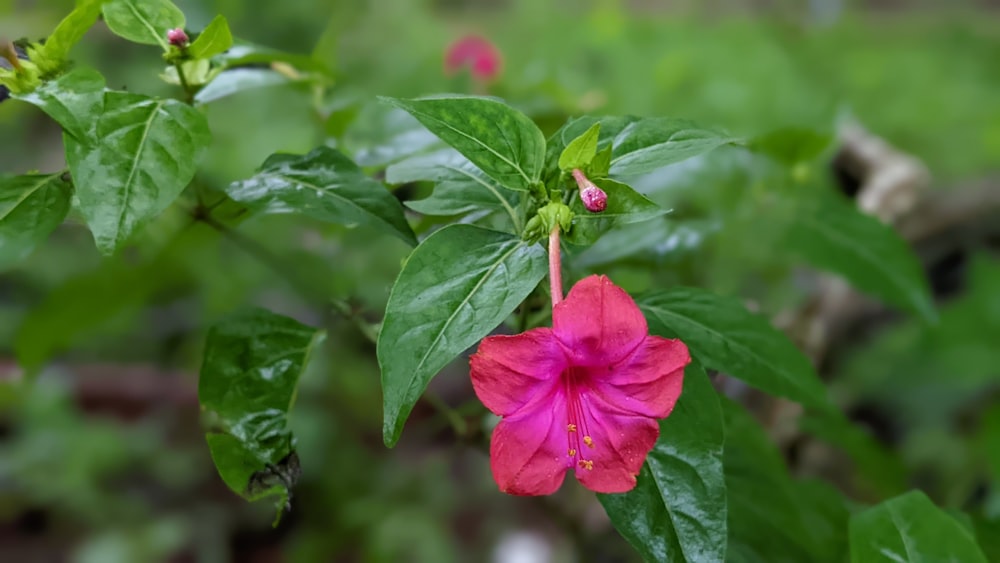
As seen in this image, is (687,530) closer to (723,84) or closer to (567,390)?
(567,390)

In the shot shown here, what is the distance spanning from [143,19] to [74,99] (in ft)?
0.37

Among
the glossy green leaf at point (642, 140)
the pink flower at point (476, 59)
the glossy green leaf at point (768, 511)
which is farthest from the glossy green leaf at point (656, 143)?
the pink flower at point (476, 59)

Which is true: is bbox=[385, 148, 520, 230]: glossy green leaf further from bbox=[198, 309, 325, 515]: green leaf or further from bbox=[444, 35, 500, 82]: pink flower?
bbox=[444, 35, 500, 82]: pink flower

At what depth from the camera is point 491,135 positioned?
56cm

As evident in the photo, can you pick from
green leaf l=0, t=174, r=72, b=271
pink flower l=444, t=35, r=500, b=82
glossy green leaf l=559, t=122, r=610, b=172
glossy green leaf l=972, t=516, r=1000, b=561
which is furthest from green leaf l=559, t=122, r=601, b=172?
pink flower l=444, t=35, r=500, b=82

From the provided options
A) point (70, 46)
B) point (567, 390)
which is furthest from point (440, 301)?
point (70, 46)

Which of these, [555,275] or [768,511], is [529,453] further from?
[768,511]

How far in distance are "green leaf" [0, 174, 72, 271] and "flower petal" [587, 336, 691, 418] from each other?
43 centimetres

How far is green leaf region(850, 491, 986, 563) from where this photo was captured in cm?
61

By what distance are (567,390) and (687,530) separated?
13 centimetres

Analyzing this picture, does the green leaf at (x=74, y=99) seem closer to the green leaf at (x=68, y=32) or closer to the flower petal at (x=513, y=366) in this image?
the green leaf at (x=68, y=32)

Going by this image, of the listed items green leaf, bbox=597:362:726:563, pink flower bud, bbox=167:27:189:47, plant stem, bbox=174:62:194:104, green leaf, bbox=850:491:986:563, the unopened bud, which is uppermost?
pink flower bud, bbox=167:27:189:47

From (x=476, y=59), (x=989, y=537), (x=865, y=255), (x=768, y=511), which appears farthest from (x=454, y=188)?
(x=476, y=59)

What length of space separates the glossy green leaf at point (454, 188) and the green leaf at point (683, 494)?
7.9 inches
